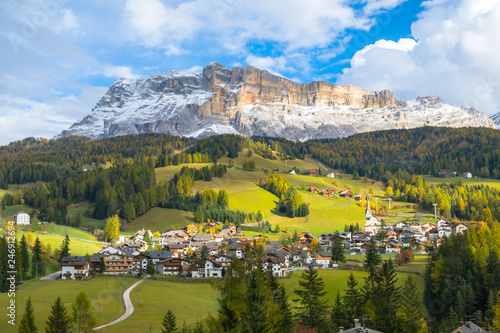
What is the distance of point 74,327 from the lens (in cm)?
3784

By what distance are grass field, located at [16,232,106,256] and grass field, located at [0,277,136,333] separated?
755 inches

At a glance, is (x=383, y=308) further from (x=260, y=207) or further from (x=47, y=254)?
(x=260, y=207)

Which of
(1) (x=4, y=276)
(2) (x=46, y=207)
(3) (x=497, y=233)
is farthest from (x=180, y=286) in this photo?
(2) (x=46, y=207)

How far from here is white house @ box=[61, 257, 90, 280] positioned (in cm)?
7162

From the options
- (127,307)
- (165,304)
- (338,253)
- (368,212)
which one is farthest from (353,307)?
(368,212)

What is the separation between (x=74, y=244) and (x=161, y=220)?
3783 cm

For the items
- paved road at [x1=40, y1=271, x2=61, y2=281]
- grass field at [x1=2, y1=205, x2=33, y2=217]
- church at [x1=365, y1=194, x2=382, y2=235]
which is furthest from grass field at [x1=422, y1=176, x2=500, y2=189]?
grass field at [x1=2, y1=205, x2=33, y2=217]

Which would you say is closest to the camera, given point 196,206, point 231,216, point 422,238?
point 422,238

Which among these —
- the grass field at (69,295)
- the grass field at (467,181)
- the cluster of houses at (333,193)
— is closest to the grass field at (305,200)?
the cluster of houses at (333,193)

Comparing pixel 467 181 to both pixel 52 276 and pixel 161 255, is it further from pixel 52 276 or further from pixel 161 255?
pixel 52 276

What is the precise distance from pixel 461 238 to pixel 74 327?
5217cm

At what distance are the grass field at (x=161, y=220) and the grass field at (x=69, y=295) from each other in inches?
2068

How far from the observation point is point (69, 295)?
55.1 metres

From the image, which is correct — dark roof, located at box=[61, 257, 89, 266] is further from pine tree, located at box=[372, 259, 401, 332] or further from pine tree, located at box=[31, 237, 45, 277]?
pine tree, located at box=[372, 259, 401, 332]
